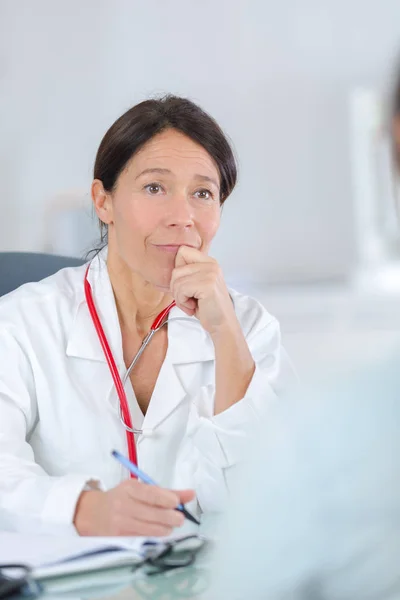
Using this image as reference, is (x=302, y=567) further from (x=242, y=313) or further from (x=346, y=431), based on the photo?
(x=242, y=313)

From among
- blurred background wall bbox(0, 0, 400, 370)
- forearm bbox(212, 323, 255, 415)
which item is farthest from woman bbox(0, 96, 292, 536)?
blurred background wall bbox(0, 0, 400, 370)

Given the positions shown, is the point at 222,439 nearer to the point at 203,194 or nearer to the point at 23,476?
the point at 23,476

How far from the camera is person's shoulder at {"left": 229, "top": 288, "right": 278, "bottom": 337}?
5.16 ft

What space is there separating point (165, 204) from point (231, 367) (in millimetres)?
339

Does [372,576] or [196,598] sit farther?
[196,598]

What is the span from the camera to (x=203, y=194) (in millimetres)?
1535

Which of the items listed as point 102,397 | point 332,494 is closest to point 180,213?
point 102,397

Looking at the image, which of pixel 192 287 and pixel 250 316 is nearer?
pixel 192 287

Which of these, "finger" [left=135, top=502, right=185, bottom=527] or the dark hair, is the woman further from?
"finger" [left=135, top=502, right=185, bottom=527]

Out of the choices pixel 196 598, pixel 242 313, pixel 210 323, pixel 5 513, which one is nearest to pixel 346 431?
pixel 196 598

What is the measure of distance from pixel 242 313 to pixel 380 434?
1.15m

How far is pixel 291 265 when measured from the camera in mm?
3189

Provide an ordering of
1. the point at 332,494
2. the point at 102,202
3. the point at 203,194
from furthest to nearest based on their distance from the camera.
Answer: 1. the point at 102,202
2. the point at 203,194
3. the point at 332,494

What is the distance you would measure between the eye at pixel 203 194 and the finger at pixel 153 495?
2.30ft
